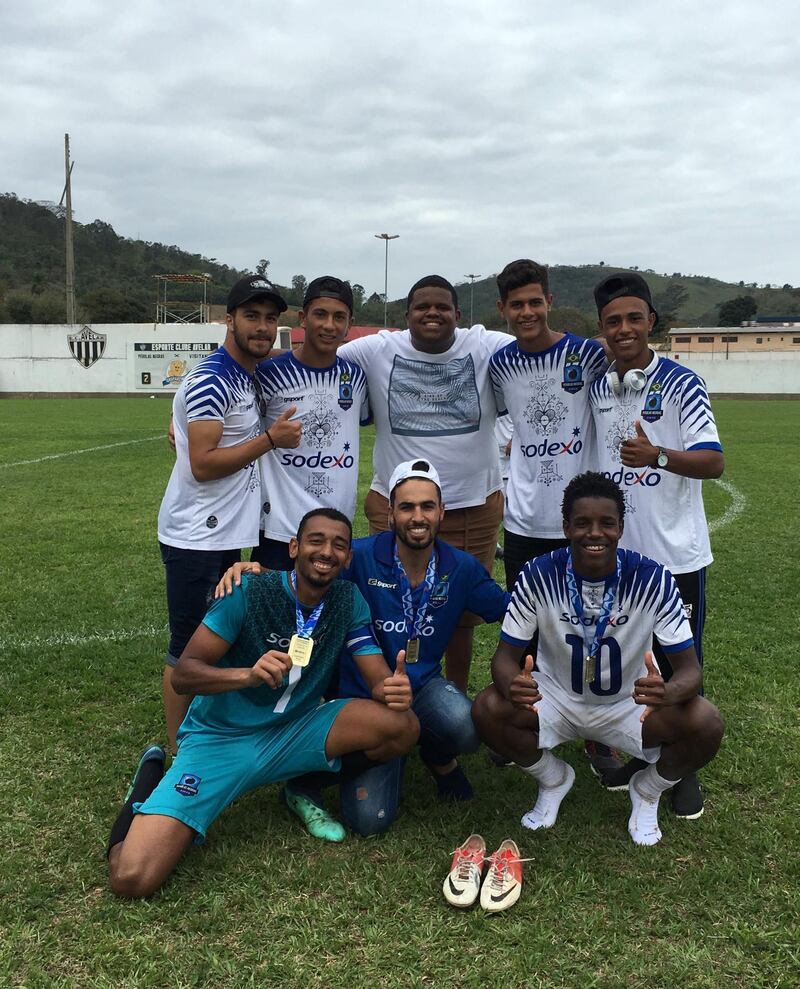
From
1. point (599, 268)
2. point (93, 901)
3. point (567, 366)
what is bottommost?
point (93, 901)

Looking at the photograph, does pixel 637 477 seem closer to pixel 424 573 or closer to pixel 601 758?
pixel 424 573

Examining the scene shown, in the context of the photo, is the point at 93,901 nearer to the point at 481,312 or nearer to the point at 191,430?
the point at 191,430

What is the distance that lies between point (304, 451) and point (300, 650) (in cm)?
112

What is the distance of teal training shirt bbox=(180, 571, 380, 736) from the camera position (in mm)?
3240

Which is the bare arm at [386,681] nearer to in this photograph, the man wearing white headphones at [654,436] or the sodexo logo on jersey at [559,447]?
the man wearing white headphones at [654,436]

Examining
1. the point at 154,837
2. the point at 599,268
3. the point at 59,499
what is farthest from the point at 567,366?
the point at 599,268

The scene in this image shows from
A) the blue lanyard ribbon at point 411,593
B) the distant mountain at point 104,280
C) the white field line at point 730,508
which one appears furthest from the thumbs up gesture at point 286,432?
the distant mountain at point 104,280

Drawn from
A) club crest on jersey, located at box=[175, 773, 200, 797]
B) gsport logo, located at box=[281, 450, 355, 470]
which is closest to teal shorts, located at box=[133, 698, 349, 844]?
club crest on jersey, located at box=[175, 773, 200, 797]

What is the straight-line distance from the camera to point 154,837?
9.48 feet

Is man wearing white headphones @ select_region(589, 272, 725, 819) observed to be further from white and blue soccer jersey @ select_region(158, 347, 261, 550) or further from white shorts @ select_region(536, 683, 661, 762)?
white and blue soccer jersey @ select_region(158, 347, 261, 550)

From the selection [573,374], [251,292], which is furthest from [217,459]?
[573,374]

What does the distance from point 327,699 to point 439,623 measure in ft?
2.06

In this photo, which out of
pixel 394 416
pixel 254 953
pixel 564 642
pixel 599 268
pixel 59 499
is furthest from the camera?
pixel 599 268

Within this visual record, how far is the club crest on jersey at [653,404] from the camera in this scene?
3432 millimetres
